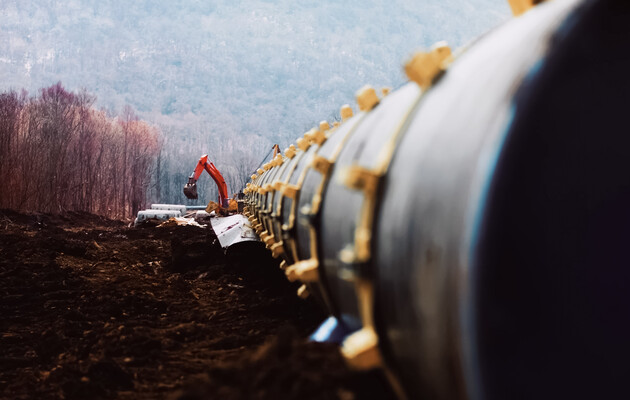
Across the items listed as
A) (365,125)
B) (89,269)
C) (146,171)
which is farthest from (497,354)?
(146,171)

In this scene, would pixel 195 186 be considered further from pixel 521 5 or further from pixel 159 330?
pixel 521 5

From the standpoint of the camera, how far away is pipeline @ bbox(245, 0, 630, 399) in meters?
1.17

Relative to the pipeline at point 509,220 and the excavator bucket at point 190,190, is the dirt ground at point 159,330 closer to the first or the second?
the pipeline at point 509,220

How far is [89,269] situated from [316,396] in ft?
23.5

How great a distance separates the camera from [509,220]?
1349mm

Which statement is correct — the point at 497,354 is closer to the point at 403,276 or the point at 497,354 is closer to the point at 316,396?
the point at 403,276

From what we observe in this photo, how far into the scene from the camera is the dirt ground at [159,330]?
195 centimetres

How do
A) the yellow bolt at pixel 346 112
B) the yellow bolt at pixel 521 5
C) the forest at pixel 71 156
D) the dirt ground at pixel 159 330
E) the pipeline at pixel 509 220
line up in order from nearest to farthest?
the pipeline at pixel 509 220 < the yellow bolt at pixel 521 5 < the dirt ground at pixel 159 330 < the yellow bolt at pixel 346 112 < the forest at pixel 71 156

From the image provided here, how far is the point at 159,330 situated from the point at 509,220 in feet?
13.4

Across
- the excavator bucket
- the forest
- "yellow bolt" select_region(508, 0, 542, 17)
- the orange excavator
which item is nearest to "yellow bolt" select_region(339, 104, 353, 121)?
"yellow bolt" select_region(508, 0, 542, 17)

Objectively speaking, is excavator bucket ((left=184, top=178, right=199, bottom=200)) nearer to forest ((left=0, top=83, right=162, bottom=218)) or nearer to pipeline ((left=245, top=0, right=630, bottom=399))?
forest ((left=0, top=83, right=162, bottom=218))

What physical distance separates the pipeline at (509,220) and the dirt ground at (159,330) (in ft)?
1.70

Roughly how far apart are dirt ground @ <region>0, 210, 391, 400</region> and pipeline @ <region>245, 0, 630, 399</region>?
518 mm

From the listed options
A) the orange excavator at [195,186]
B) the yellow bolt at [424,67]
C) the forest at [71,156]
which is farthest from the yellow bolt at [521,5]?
the forest at [71,156]
